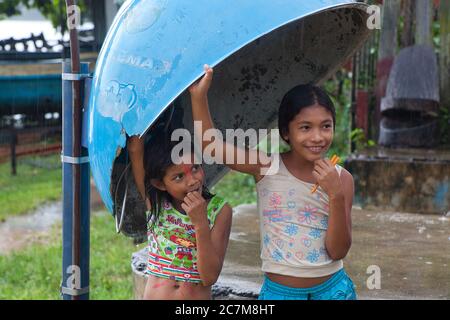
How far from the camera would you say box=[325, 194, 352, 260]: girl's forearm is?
94.0 inches

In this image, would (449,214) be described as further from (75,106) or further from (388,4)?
(75,106)

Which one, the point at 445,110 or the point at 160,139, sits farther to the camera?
the point at 445,110

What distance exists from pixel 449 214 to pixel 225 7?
2977 millimetres

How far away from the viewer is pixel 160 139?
2.60 meters

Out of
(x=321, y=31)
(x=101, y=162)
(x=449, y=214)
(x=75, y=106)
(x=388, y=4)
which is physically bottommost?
(x=449, y=214)

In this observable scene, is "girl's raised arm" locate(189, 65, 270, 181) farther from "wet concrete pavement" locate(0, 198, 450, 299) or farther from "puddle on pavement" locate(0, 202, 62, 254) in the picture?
"puddle on pavement" locate(0, 202, 62, 254)

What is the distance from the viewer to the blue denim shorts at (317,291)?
252cm

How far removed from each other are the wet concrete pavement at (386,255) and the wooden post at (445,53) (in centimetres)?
174

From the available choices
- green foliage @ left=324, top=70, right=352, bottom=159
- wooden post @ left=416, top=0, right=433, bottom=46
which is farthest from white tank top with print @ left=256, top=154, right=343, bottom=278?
green foliage @ left=324, top=70, right=352, bottom=159

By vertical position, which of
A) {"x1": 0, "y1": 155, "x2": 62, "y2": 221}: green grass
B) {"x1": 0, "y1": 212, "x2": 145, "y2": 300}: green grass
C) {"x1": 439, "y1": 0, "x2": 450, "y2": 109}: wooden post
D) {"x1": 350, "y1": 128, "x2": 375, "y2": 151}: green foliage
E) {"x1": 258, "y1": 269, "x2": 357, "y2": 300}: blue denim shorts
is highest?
{"x1": 439, "y1": 0, "x2": 450, "y2": 109}: wooden post

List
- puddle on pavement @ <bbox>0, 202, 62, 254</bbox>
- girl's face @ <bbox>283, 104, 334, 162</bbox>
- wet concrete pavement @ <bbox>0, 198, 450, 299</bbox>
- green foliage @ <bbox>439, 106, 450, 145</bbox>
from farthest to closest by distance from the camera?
1. puddle on pavement @ <bbox>0, 202, 62, 254</bbox>
2. green foliage @ <bbox>439, 106, 450, 145</bbox>
3. wet concrete pavement @ <bbox>0, 198, 450, 299</bbox>
4. girl's face @ <bbox>283, 104, 334, 162</bbox>

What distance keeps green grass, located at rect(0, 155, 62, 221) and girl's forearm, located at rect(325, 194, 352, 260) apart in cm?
527

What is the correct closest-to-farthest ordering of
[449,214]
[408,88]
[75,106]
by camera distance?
[75,106]
[449,214]
[408,88]
